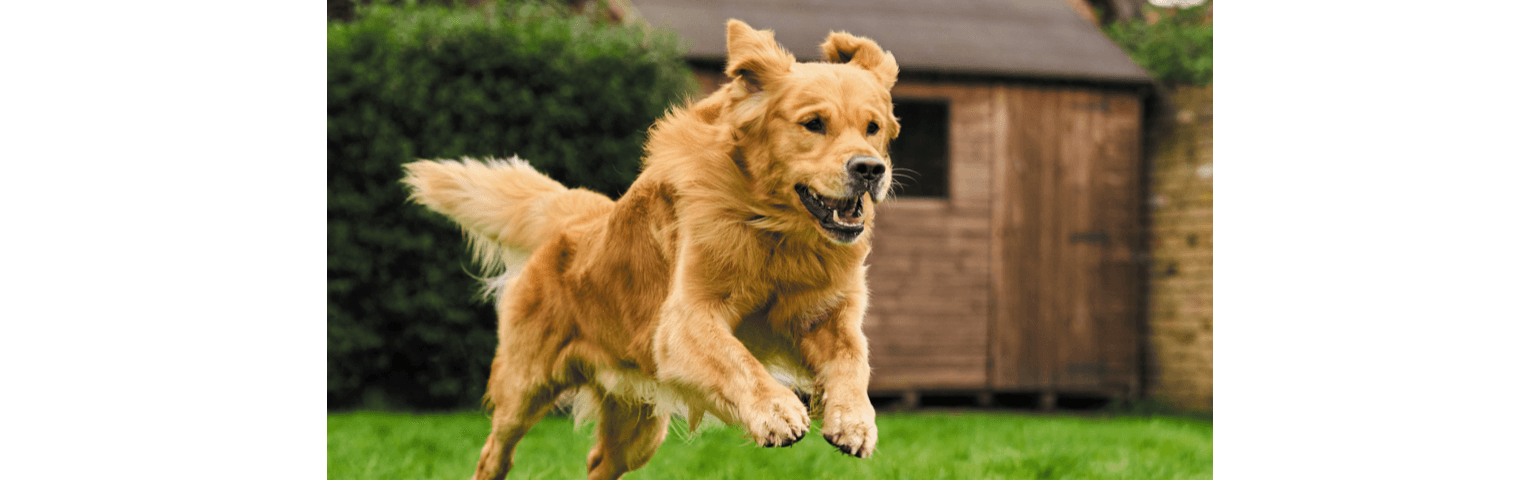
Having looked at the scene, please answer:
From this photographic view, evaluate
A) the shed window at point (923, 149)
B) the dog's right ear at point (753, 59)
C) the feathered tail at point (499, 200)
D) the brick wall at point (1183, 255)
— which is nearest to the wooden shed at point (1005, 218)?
the brick wall at point (1183, 255)

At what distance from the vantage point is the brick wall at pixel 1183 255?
9703mm

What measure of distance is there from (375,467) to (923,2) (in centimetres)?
735

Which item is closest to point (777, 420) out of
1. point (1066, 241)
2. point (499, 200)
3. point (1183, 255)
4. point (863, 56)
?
point (863, 56)

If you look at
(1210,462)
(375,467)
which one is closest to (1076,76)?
(1210,462)

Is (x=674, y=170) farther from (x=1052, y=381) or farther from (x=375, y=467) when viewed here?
(x=1052, y=381)

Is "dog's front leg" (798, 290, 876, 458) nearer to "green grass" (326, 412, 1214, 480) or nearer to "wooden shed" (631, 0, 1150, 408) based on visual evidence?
"green grass" (326, 412, 1214, 480)

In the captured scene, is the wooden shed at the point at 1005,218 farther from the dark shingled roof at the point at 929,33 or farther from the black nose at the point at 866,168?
the black nose at the point at 866,168

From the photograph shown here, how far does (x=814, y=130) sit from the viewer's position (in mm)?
3035

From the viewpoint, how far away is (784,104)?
3.10 m

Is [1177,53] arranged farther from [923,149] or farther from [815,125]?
[815,125]

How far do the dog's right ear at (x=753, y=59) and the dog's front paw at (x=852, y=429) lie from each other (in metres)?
0.99

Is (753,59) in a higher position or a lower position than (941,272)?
higher

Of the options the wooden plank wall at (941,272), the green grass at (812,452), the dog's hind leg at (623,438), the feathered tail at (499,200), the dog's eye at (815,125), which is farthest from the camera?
the wooden plank wall at (941,272)

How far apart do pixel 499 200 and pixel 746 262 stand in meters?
1.65
